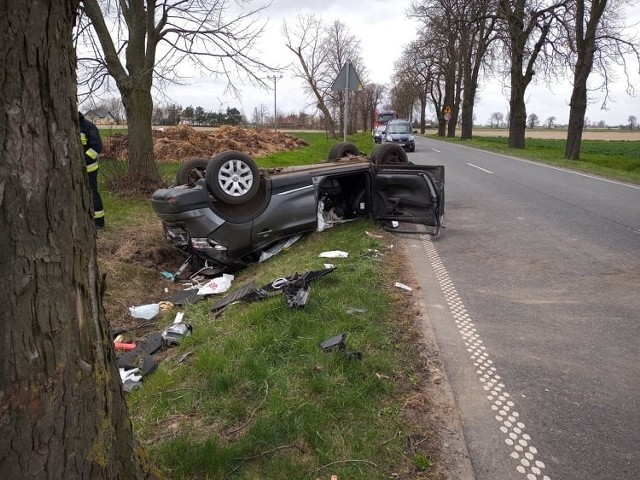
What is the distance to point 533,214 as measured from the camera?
8.48m

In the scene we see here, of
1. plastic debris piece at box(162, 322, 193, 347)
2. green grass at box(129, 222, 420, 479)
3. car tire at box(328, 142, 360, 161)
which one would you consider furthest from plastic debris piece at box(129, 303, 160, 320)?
car tire at box(328, 142, 360, 161)

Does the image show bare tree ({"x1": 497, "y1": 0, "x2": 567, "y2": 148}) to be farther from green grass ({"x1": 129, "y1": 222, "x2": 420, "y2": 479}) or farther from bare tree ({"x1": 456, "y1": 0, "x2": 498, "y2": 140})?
green grass ({"x1": 129, "y1": 222, "x2": 420, "y2": 479})

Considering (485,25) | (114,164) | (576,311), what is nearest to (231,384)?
(576,311)

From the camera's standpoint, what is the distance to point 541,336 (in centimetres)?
378

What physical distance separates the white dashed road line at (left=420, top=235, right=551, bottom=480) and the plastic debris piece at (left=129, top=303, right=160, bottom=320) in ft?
9.93

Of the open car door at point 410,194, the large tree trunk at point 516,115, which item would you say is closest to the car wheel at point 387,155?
the open car door at point 410,194

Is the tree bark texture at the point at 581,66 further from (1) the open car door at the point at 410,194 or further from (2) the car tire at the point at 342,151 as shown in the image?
(1) the open car door at the point at 410,194

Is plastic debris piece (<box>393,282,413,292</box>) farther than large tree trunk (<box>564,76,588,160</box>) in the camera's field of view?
No

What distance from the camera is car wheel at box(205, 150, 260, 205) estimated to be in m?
5.68

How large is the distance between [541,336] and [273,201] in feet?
11.7

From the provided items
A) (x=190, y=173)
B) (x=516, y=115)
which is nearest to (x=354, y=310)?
(x=190, y=173)

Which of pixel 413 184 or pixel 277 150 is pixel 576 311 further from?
pixel 277 150

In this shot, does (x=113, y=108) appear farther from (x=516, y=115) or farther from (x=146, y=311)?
(x=516, y=115)

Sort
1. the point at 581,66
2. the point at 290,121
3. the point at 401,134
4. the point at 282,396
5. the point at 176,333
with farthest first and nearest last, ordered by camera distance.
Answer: the point at 290,121 < the point at 401,134 < the point at 581,66 < the point at 176,333 < the point at 282,396
